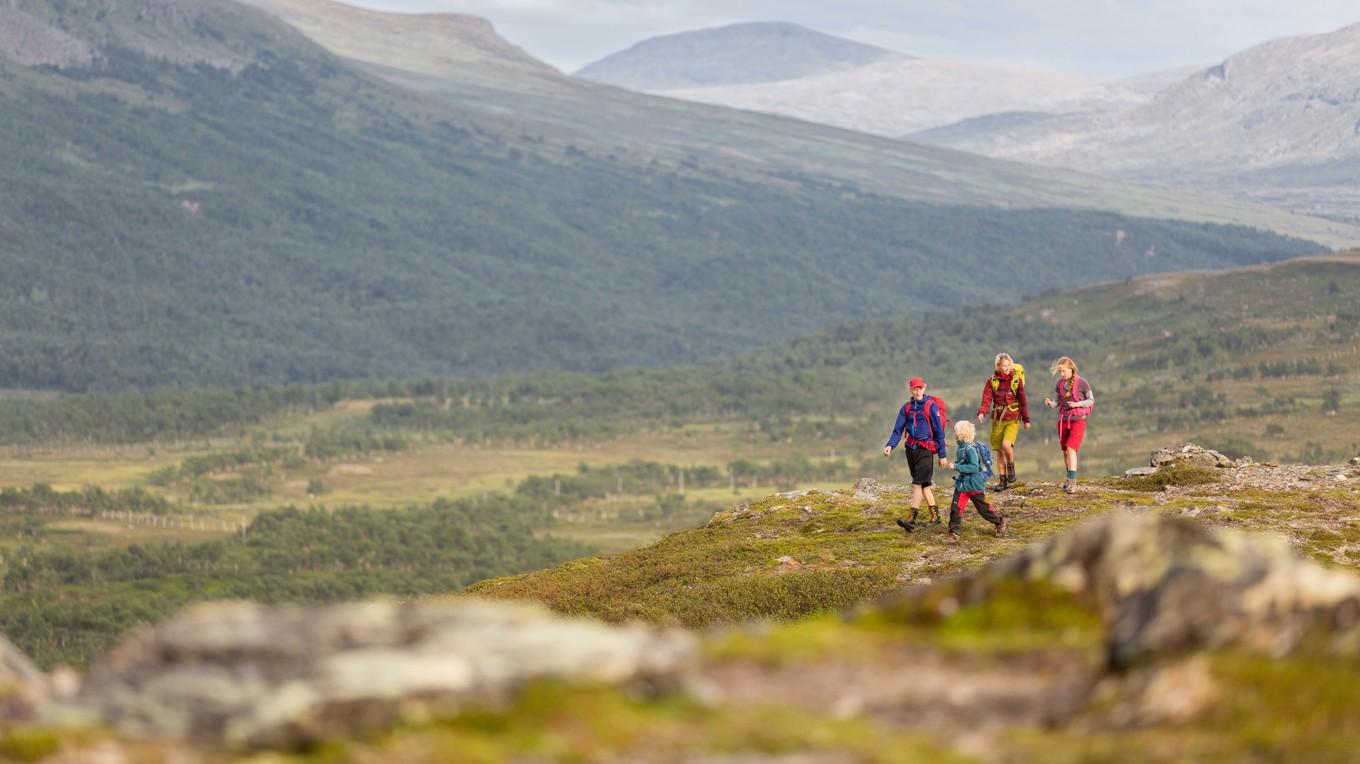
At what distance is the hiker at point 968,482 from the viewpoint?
48.9 metres

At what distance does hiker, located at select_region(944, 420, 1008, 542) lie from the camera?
161ft

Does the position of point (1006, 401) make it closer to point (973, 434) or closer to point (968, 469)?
point (968, 469)

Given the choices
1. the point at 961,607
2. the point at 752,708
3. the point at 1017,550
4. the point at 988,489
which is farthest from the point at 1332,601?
the point at 988,489

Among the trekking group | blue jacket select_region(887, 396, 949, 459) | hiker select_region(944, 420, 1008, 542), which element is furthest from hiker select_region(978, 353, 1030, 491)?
hiker select_region(944, 420, 1008, 542)

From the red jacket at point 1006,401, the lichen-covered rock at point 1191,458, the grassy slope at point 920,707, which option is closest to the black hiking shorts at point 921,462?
the red jacket at point 1006,401

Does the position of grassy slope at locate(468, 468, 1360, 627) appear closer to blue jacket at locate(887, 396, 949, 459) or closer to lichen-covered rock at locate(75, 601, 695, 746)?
blue jacket at locate(887, 396, 949, 459)

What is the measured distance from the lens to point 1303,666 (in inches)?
765

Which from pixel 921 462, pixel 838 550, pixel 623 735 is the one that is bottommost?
pixel 838 550

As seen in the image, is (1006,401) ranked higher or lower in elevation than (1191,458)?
higher

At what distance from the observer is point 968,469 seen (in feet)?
163

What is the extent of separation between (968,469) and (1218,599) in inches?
1177

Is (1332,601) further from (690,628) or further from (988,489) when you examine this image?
(988,489)

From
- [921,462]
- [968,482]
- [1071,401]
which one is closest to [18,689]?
[968,482]

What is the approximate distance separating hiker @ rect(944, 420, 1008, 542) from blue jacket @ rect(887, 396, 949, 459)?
0.79 metres
